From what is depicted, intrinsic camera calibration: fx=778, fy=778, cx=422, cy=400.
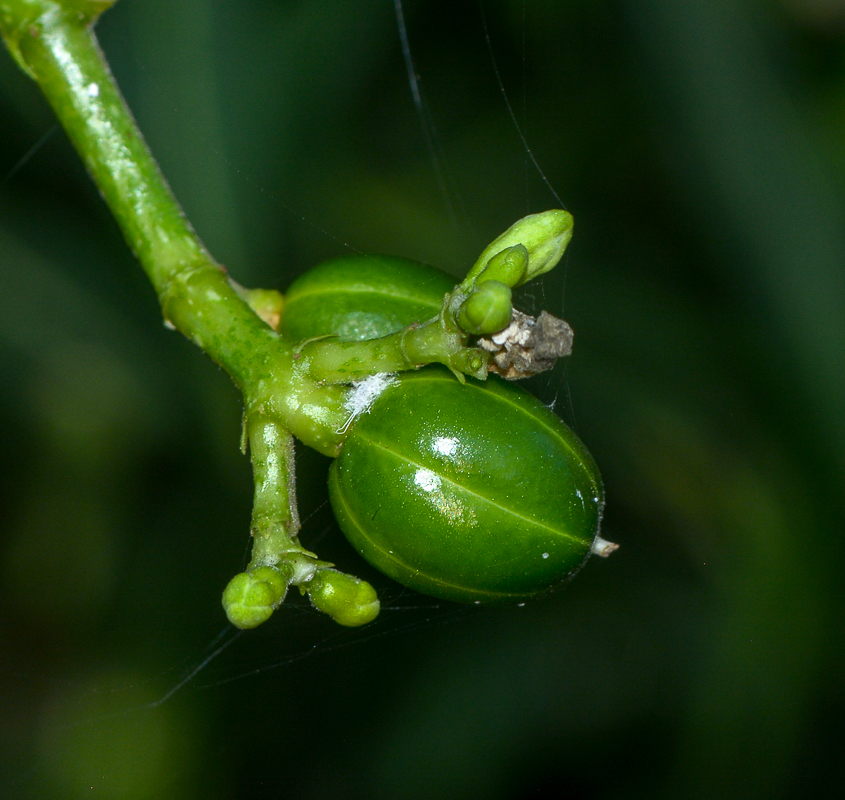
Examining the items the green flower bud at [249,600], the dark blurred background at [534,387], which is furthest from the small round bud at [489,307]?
the dark blurred background at [534,387]

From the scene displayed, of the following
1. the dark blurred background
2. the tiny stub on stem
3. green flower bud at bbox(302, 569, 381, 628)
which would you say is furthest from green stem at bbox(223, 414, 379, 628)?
the dark blurred background

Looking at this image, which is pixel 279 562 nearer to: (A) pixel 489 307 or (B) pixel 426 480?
(B) pixel 426 480

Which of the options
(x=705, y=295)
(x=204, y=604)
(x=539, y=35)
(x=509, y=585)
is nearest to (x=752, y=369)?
(x=705, y=295)

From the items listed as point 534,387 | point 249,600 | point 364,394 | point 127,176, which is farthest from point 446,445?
point 534,387

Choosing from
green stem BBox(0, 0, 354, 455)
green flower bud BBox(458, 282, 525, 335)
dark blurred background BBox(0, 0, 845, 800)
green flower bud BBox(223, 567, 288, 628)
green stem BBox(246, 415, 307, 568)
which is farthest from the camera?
dark blurred background BBox(0, 0, 845, 800)

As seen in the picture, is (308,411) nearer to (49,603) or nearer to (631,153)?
(49,603)

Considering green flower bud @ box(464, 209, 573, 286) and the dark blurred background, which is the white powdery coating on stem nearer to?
green flower bud @ box(464, 209, 573, 286)
